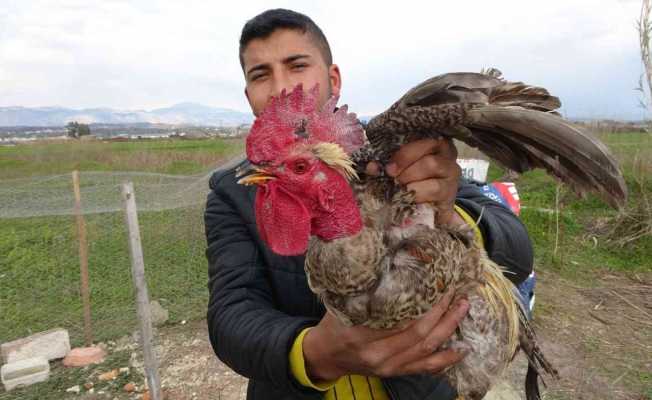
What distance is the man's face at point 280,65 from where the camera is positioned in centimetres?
222

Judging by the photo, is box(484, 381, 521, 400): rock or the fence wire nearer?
box(484, 381, 521, 400): rock

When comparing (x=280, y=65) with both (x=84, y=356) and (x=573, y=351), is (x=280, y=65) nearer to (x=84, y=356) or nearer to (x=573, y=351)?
(x=84, y=356)

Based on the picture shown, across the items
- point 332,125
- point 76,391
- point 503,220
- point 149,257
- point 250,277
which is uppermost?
point 332,125

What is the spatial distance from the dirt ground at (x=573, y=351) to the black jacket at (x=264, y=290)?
9.24ft

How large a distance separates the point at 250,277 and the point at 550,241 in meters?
8.36

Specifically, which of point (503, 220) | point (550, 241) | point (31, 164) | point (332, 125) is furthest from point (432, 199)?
point (31, 164)

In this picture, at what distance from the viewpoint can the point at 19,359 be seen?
467 centimetres

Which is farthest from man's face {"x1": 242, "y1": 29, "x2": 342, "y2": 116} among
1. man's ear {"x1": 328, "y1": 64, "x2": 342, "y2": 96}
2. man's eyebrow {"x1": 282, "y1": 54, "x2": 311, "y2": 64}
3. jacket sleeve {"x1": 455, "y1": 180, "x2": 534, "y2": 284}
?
jacket sleeve {"x1": 455, "y1": 180, "x2": 534, "y2": 284}

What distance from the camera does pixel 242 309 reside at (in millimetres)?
1874

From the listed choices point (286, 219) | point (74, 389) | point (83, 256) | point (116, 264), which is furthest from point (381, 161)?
point (116, 264)

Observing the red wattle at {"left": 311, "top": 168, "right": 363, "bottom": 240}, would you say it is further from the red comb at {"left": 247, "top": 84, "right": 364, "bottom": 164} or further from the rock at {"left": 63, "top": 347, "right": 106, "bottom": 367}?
the rock at {"left": 63, "top": 347, "right": 106, "bottom": 367}

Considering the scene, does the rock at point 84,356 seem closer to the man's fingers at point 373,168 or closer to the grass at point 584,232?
the man's fingers at point 373,168

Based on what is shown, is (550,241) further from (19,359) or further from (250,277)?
(19,359)

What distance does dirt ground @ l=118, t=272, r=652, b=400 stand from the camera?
14.6ft
